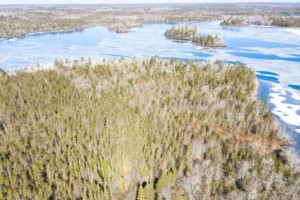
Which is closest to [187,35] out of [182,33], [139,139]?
[182,33]

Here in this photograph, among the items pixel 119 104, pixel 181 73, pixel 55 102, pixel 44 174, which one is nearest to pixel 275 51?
pixel 181 73

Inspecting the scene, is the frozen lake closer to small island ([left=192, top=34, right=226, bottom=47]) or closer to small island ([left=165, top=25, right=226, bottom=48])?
small island ([left=192, top=34, right=226, bottom=47])

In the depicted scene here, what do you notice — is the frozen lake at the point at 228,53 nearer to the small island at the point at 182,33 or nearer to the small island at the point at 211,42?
the small island at the point at 211,42

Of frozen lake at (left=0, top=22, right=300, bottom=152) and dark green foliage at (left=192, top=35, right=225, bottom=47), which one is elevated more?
dark green foliage at (left=192, top=35, right=225, bottom=47)

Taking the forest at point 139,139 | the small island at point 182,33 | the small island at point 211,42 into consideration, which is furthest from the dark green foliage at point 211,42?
the forest at point 139,139

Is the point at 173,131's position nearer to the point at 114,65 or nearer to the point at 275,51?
the point at 114,65

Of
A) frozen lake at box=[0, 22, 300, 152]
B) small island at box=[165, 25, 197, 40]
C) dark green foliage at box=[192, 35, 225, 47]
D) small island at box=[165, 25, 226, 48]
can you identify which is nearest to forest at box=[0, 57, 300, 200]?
frozen lake at box=[0, 22, 300, 152]
